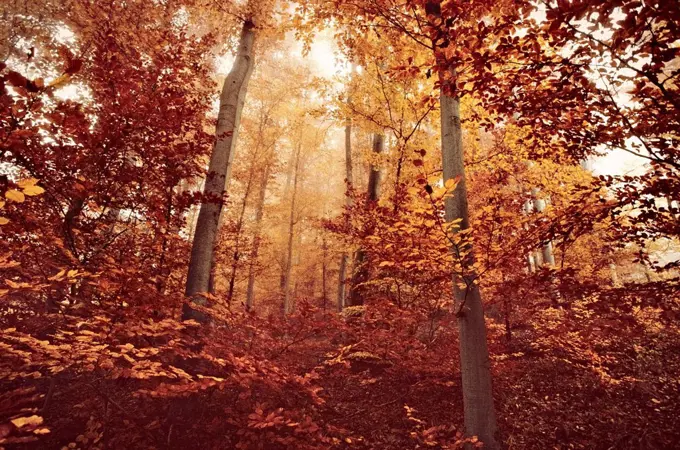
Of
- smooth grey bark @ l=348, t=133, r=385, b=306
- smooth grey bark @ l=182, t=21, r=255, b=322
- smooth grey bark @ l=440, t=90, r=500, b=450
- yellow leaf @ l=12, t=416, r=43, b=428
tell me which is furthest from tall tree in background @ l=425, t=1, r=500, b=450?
smooth grey bark @ l=348, t=133, r=385, b=306

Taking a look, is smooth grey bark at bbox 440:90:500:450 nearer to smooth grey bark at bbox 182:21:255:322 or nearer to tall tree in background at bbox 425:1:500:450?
tall tree in background at bbox 425:1:500:450

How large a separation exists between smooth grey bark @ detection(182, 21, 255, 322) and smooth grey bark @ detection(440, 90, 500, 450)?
2.80m

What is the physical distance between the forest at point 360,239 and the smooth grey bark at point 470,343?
0.02m

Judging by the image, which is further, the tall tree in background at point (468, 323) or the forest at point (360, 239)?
the tall tree in background at point (468, 323)

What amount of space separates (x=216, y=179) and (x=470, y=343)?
12.6 feet

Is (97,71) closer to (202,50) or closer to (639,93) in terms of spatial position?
(202,50)

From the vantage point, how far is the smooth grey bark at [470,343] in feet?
10.4

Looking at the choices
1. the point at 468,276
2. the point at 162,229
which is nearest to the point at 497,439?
the point at 468,276

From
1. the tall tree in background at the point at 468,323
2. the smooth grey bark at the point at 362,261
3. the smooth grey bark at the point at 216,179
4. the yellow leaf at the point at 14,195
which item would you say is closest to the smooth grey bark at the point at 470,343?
the tall tree in background at the point at 468,323

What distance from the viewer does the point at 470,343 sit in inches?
129

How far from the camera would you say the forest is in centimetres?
272

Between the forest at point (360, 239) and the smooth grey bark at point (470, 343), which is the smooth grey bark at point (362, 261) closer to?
the forest at point (360, 239)

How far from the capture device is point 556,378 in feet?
20.6

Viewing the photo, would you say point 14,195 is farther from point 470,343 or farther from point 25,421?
point 470,343
